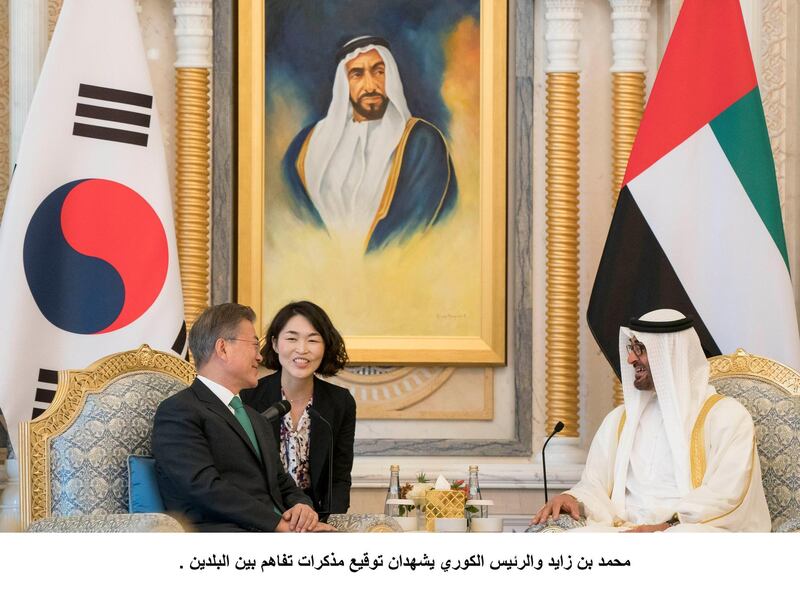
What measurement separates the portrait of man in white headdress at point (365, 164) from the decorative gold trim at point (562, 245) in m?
0.51

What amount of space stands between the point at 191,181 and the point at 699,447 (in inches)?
110

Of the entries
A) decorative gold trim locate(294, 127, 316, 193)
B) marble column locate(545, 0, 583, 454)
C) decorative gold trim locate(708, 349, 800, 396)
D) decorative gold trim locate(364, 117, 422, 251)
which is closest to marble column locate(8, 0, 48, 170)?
decorative gold trim locate(294, 127, 316, 193)

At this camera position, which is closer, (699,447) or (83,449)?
(83,449)

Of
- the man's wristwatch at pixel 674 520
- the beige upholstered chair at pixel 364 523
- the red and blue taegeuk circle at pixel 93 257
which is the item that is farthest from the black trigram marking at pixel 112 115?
the man's wristwatch at pixel 674 520

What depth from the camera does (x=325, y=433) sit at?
5074mm

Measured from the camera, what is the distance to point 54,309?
540 centimetres

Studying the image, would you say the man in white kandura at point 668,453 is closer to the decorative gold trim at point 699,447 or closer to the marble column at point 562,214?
the decorative gold trim at point 699,447

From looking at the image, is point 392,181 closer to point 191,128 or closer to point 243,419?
point 191,128

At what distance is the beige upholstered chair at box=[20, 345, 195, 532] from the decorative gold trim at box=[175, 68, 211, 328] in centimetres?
168

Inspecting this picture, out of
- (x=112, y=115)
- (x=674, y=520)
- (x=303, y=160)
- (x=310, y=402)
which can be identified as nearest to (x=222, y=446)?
(x=310, y=402)

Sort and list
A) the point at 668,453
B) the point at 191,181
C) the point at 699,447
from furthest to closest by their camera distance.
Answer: the point at 191,181, the point at 668,453, the point at 699,447

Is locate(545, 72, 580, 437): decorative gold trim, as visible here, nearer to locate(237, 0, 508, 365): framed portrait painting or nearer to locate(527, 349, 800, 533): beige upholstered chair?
locate(237, 0, 508, 365): framed portrait painting
